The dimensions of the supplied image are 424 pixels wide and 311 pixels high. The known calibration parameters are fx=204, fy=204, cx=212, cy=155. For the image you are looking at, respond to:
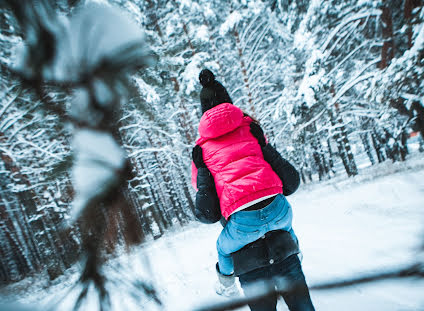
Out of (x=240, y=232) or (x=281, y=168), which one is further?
(x=281, y=168)

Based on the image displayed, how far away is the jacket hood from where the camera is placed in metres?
1.43

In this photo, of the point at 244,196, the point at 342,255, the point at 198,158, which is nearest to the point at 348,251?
the point at 342,255

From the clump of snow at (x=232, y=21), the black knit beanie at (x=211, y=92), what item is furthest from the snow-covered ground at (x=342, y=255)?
the clump of snow at (x=232, y=21)

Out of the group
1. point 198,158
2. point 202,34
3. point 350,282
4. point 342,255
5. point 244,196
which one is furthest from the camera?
point 202,34

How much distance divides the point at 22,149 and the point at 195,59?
9.32 meters

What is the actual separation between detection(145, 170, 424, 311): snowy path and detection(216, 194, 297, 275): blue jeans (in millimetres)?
389

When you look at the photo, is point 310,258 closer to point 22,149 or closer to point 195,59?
point 22,149

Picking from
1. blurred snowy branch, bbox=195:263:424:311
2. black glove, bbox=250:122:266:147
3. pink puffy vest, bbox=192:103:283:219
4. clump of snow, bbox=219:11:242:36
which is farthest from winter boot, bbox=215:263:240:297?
clump of snow, bbox=219:11:242:36

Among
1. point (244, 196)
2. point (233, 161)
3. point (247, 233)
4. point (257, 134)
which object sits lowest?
point (247, 233)

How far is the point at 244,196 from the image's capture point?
135cm

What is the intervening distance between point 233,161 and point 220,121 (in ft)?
0.96

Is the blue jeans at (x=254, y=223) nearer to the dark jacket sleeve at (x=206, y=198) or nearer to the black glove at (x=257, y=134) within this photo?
the dark jacket sleeve at (x=206, y=198)

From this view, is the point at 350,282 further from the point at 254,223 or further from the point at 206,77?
the point at 206,77

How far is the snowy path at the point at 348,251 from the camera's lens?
1.12ft
